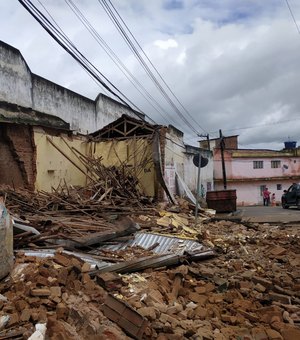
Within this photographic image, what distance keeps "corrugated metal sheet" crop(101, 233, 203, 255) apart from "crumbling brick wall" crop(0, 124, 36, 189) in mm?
6163

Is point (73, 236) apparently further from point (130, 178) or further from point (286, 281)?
point (130, 178)

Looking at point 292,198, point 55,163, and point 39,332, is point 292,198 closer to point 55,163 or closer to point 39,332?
point 55,163

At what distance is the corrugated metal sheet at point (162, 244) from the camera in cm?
785

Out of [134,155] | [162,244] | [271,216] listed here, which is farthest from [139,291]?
Result: [271,216]

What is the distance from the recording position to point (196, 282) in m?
6.04

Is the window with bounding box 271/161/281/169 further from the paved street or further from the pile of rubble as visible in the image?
the pile of rubble

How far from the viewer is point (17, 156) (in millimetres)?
13039

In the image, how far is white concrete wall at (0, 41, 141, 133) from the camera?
16.6m

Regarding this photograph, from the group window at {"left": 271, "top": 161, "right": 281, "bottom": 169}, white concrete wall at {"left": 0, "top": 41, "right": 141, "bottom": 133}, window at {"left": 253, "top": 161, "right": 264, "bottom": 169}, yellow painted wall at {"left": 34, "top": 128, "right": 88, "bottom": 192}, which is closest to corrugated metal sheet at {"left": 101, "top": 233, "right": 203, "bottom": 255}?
yellow painted wall at {"left": 34, "top": 128, "right": 88, "bottom": 192}

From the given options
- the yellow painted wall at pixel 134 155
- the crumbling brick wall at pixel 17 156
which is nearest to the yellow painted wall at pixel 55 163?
the crumbling brick wall at pixel 17 156

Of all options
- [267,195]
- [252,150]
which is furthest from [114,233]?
[252,150]

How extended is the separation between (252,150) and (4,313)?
4270 centimetres

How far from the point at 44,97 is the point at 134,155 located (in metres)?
5.82

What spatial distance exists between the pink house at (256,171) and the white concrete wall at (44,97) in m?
20.4
